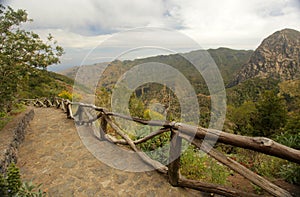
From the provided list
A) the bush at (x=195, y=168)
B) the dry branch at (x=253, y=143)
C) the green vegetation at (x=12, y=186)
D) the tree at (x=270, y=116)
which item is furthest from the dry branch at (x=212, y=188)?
the tree at (x=270, y=116)

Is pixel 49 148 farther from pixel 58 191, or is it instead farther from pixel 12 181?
pixel 12 181

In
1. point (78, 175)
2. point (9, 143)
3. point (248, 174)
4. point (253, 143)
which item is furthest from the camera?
point (9, 143)

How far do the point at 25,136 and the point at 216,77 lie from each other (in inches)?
221

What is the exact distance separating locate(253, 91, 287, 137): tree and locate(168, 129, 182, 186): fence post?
74.4 ft

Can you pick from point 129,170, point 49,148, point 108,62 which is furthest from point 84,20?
point 129,170

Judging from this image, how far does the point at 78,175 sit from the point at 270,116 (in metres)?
23.7

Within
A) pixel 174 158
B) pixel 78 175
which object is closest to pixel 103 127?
pixel 78 175

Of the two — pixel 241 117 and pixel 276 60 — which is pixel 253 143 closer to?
pixel 241 117

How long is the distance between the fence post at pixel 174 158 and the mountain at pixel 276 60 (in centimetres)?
10531

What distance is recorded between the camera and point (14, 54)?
216 inches

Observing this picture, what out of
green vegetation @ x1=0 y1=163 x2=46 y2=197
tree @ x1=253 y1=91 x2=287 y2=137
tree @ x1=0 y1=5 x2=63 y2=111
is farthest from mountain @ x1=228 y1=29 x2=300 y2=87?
green vegetation @ x1=0 y1=163 x2=46 y2=197

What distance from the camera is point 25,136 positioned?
5656 millimetres

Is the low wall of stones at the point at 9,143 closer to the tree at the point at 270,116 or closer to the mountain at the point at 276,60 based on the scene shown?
the tree at the point at 270,116

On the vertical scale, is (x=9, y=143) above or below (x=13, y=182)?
below
